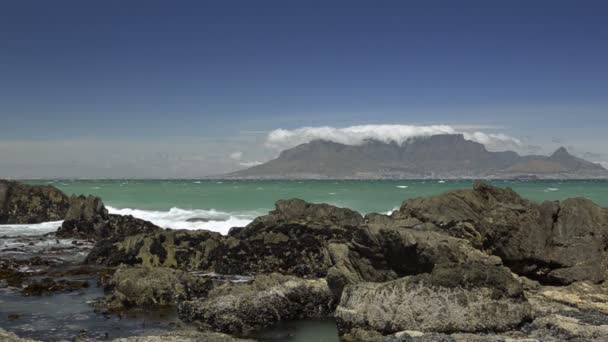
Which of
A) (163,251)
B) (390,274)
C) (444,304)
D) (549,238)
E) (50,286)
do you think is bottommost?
(50,286)

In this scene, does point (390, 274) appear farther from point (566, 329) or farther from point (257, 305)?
point (566, 329)

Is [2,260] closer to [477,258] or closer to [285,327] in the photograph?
[285,327]

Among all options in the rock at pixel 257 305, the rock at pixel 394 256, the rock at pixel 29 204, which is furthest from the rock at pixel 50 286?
the rock at pixel 29 204

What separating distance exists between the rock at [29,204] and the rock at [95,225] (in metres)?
8.37

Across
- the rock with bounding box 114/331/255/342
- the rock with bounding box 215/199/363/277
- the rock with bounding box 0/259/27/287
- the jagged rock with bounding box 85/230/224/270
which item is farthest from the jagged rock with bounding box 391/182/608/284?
the rock with bounding box 0/259/27/287

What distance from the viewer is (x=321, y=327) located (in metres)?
16.1

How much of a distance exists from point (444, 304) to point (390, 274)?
12.6 feet

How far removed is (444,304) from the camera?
1409 cm

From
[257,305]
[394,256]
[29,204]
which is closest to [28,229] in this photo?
[29,204]

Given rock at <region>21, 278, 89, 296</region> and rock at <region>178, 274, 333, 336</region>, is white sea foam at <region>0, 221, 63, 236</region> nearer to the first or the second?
rock at <region>21, 278, 89, 296</region>

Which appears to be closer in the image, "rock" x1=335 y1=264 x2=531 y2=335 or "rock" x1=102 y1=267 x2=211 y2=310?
"rock" x1=335 y1=264 x2=531 y2=335

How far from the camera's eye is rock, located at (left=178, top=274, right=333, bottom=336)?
16.0 metres

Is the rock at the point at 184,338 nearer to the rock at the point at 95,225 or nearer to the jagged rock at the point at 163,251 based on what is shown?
the jagged rock at the point at 163,251

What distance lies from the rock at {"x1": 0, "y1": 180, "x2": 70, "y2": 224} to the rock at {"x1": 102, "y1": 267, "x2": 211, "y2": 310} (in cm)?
3528
